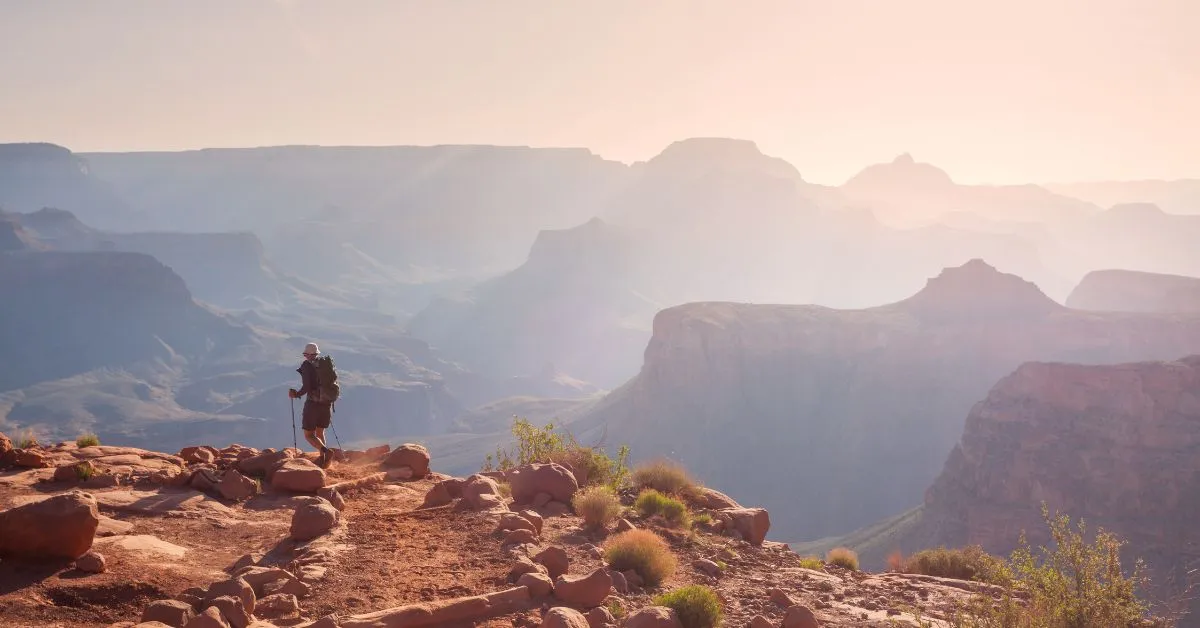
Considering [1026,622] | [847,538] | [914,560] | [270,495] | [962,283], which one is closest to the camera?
[1026,622]

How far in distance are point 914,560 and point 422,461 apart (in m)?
11.8

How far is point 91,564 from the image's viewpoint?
843 cm

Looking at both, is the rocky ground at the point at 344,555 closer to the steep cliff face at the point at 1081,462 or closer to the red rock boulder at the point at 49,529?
the red rock boulder at the point at 49,529

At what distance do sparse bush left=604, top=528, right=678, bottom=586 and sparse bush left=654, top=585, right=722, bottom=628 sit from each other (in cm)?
131

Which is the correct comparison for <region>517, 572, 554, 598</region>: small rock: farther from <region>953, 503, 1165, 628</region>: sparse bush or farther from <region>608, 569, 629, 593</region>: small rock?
<region>953, 503, 1165, 628</region>: sparse bush

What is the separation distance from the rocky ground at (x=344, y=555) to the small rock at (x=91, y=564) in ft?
0.04

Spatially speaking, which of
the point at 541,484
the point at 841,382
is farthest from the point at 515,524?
the point at 841,382

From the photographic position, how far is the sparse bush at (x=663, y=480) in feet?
55.1

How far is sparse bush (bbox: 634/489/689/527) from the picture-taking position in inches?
562

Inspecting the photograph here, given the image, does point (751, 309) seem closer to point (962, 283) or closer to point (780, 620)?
point (962, 283)

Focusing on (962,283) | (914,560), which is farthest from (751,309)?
(914,560)

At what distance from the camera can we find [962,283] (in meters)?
112

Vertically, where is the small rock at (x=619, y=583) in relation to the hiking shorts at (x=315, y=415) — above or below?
below

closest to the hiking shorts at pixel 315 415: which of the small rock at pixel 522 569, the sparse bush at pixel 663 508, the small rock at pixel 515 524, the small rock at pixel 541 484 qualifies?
the small rock at pixel 541 484
